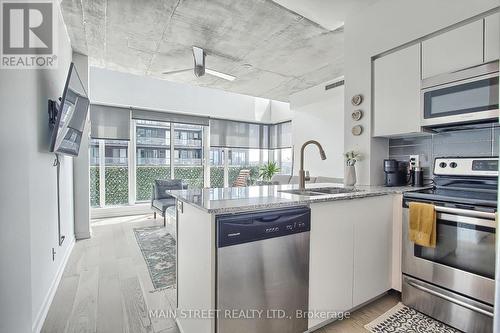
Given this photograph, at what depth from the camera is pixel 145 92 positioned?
5.36m

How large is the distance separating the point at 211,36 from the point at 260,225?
2.65 meters

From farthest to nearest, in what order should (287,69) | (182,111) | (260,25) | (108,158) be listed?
(182,111) < (108,158) < (287,69) < (260,25)

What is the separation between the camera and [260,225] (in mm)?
1316

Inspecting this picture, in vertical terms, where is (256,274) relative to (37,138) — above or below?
below

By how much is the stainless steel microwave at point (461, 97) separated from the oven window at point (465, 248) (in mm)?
823

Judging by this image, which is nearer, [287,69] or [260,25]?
[260,25]

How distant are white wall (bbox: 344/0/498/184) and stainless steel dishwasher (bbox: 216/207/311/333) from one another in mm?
1525

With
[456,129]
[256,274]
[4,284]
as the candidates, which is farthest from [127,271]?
[456,129]

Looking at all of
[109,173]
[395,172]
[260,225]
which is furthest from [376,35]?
[109,173]

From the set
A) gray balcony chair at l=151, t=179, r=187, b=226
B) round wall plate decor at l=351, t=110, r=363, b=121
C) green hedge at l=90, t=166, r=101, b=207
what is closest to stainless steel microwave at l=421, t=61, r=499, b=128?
round wall plate decor at l=351, t=110, r=363, b=121

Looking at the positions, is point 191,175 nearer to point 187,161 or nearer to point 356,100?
point 187,161

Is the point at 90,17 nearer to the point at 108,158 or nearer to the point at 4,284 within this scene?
the point at 4,284

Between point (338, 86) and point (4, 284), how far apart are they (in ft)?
17.1

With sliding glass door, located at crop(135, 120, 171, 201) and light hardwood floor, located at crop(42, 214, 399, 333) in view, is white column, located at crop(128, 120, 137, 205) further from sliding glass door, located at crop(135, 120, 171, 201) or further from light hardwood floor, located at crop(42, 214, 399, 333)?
light hardwood floor, located at crop(42, 214, 399, 333)
